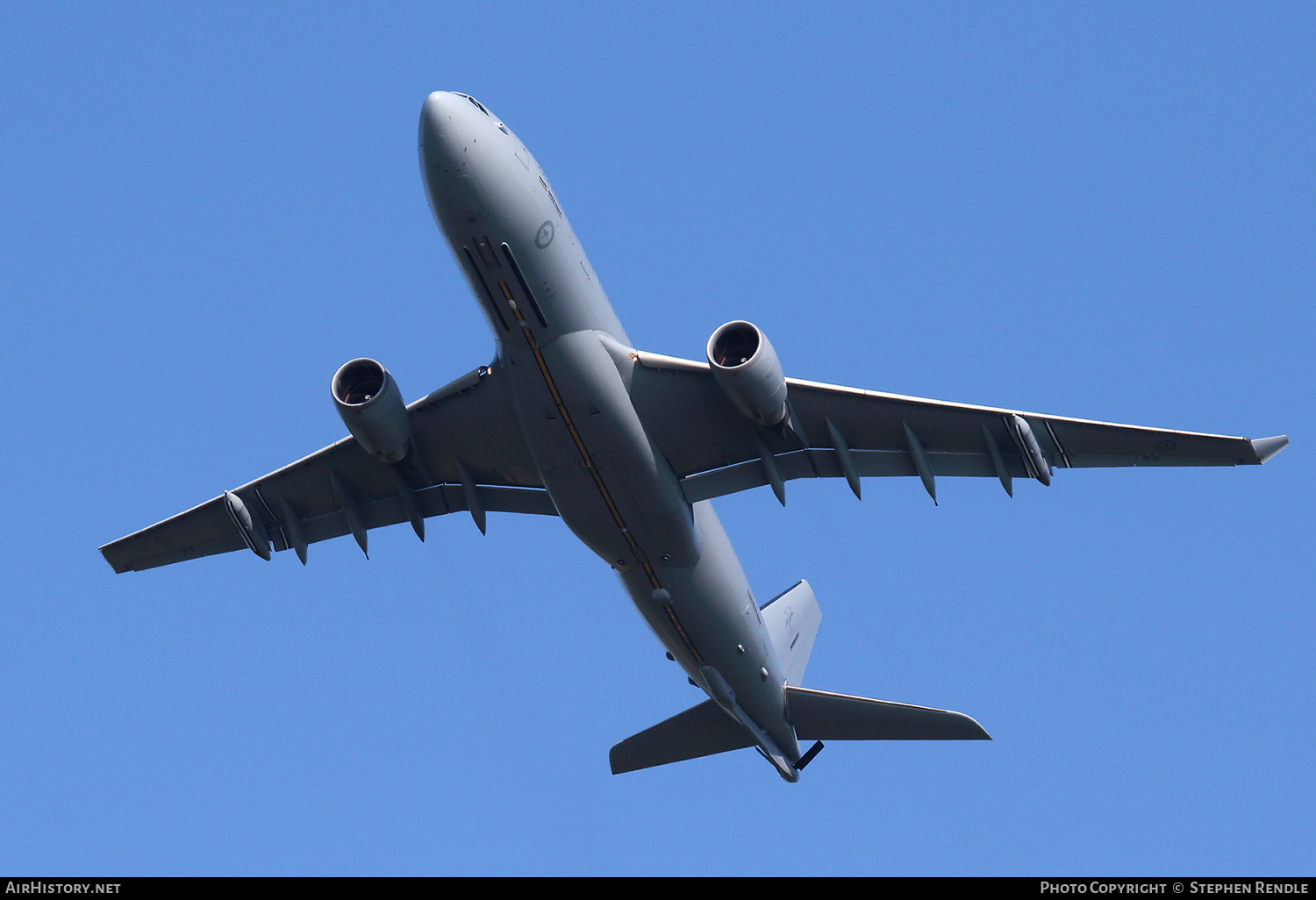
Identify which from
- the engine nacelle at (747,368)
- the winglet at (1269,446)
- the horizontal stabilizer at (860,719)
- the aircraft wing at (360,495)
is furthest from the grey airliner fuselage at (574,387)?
the winglet at (1269,446)

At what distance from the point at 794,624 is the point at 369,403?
12227 millimetres

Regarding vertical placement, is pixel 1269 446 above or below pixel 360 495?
below

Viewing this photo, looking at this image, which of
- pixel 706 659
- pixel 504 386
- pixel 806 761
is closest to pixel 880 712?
pixel 806 761

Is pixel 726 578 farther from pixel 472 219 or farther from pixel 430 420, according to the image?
pixel 472 219

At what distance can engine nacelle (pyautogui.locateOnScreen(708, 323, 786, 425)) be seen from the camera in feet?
68.4

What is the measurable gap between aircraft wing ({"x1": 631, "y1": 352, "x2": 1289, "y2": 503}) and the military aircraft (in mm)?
34

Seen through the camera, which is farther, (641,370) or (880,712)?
(880,712)

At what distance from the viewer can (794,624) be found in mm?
30141

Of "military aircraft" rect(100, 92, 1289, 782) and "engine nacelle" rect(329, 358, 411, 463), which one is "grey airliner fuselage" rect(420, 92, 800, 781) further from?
"engine nacelle" rect(329, 358, 411, 463)

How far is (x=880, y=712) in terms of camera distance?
27594 millimetres

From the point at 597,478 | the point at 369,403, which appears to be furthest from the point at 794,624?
the point at 369,403

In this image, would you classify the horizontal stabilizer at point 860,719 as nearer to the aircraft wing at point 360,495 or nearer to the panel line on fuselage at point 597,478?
the panel line on fuselage at point 597,478

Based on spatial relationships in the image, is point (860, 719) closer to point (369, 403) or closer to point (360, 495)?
point (360, 495)
